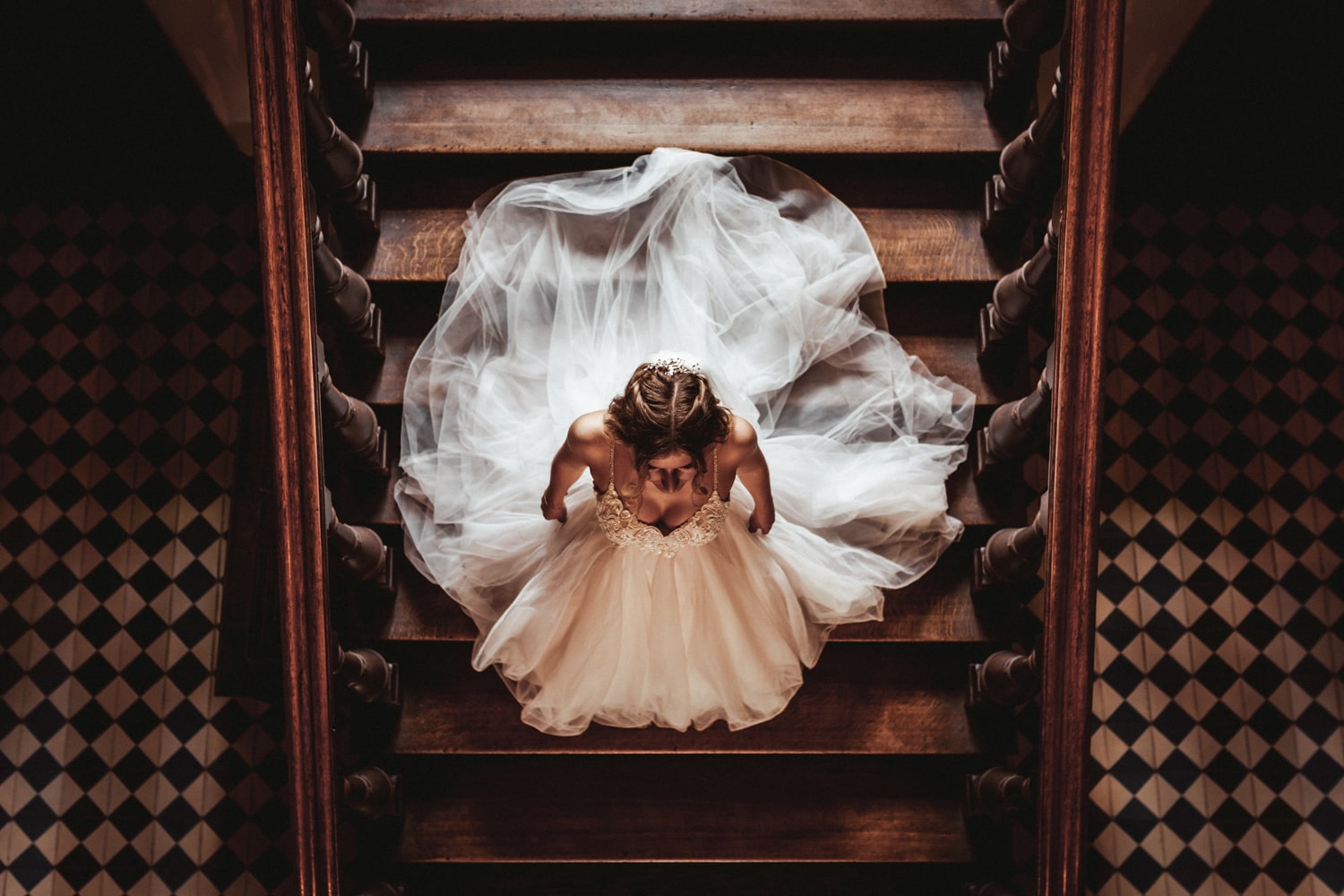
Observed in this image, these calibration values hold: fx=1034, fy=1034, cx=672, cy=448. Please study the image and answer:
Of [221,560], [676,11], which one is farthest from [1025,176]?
[221,560]

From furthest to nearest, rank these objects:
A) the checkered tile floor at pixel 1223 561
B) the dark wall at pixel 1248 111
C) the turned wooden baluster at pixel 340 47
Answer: the checkered tile floor at pixel 1223 561 → the dark wall at pixel 1248 111 → the turned wooden baluster at pixel 340 47

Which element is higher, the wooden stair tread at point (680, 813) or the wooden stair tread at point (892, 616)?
the wooden stair tread at point (892, 616)

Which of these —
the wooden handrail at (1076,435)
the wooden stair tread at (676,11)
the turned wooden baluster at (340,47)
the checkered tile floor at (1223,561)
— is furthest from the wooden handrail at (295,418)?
the checkered tile floor at (1223,561)

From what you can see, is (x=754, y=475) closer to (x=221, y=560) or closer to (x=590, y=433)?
(x=590, y=433)

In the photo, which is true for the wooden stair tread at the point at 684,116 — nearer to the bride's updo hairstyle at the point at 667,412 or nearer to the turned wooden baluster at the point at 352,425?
the turned wooden baluster at the point at 352,425

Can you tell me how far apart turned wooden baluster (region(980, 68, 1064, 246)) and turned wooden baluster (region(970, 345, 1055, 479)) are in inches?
20.3

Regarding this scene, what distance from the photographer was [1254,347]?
4.98 meters

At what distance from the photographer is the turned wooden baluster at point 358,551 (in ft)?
9.25

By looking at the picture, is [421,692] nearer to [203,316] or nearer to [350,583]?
[350,583]

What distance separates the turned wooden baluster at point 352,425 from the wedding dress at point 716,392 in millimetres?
118

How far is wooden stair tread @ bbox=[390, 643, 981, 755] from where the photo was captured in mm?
3361

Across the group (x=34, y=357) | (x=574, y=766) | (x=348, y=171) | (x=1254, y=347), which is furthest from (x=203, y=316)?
(x=1254, y=347)

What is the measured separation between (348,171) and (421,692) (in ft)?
5.49

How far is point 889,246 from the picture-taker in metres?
3.48
